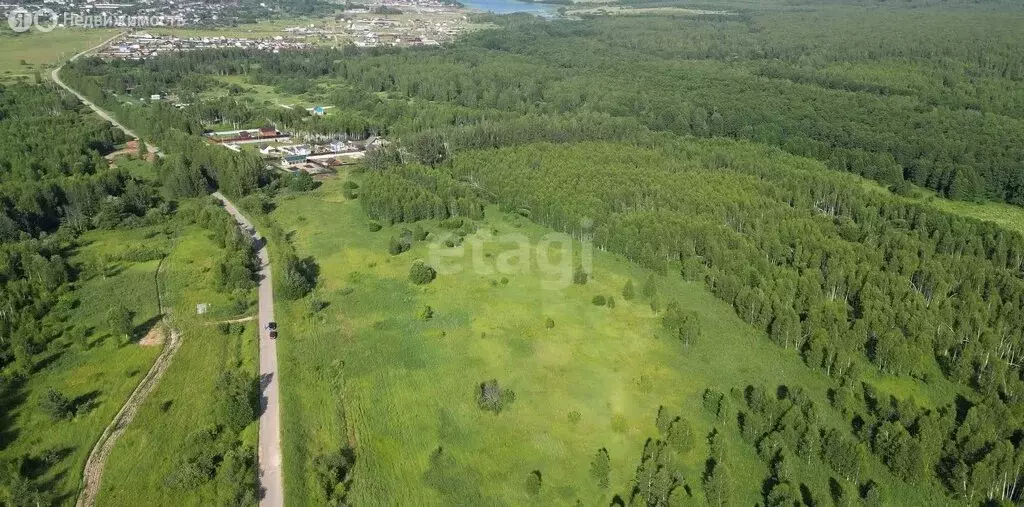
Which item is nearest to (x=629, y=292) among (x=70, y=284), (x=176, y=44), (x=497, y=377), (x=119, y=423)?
(x=497, y=377)

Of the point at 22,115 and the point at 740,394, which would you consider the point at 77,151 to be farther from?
the point at 740,394

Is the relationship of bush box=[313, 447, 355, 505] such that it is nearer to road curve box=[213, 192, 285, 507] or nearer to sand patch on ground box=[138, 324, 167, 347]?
road curve box=[213, 192, 285, 507]

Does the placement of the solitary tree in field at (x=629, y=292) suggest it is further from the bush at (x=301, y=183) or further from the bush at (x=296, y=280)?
the bush at (x=301, y=183)

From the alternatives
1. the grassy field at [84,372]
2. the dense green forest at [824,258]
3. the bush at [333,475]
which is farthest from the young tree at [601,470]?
the grassy field at [84,372]

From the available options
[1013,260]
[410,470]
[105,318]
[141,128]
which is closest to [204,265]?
[105,318]

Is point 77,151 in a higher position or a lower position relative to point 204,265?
higher

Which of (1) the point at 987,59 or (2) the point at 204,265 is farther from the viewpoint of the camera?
(1) the point at 987,59
